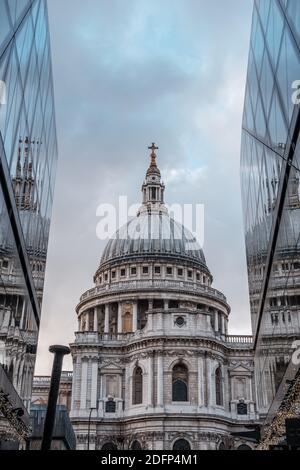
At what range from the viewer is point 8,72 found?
19781mm

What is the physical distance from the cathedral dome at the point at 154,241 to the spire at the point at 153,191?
2.09 meters

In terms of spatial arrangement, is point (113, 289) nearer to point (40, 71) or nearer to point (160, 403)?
point (160, 403)

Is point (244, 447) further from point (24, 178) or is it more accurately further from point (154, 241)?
point (24, 178)

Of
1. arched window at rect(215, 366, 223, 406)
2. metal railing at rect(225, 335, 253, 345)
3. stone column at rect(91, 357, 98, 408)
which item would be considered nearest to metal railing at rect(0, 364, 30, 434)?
stone column at rect(91, 357, 98, 408)

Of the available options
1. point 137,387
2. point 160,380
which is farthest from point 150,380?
point 137,387

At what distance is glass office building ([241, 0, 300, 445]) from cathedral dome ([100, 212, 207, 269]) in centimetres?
6302

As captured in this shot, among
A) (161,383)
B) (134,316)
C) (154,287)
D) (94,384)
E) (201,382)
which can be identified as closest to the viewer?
(161,383)

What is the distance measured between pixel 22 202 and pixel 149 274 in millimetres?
68866

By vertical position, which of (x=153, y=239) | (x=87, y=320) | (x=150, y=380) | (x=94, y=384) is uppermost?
(x=153, y=239)

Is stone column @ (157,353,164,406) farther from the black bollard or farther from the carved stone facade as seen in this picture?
the black bollard

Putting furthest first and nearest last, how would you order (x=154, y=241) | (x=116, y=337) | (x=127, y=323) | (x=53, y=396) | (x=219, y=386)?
(x=154, y=241) → (x=127, y=323) → (x=116, y=337) → (x=219, y=386) → (x=53, y=396)

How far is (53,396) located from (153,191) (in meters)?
85.5

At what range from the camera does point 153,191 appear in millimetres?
110750
